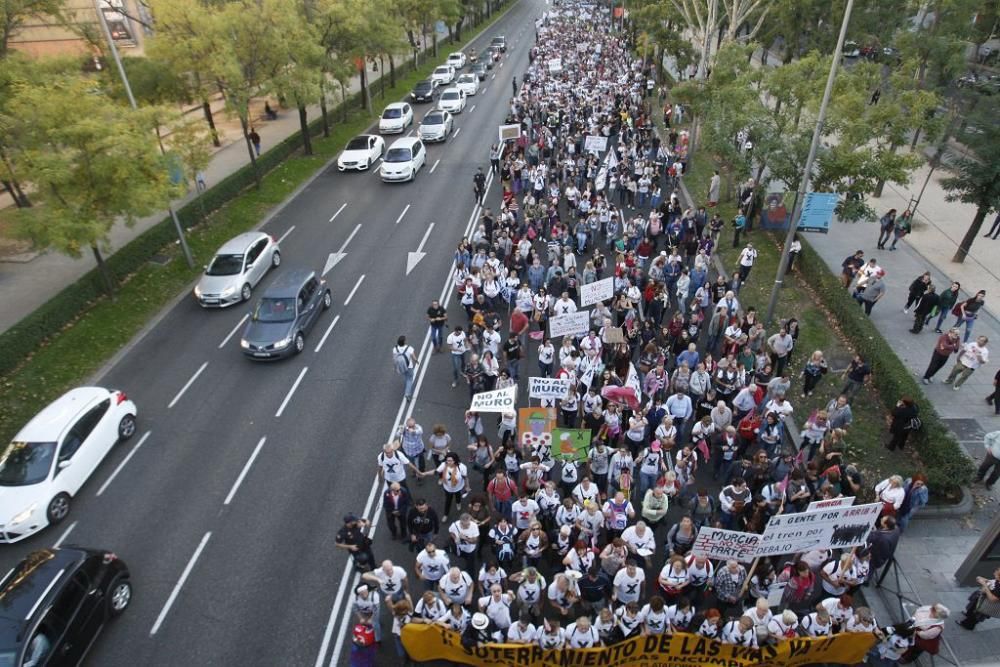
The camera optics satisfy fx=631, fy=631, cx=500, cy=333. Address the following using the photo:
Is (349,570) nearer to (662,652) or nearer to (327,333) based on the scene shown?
(662,652)

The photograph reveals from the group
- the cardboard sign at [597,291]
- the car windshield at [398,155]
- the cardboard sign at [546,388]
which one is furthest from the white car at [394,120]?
the cardboard sign at [546,388]

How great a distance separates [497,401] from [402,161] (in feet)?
73.4

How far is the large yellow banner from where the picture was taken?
9227 mm

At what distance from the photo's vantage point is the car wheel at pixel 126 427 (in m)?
15.3

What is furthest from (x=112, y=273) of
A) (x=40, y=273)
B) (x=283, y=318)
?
(x=283, y=318)

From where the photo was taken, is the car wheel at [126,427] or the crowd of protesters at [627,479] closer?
the crowd of protesters at [627,479]

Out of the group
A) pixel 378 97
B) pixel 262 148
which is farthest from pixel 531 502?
pixel 378 97

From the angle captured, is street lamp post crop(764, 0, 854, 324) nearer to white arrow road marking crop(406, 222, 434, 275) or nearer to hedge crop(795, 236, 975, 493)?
hedge crop(795, 236, 975, 493)

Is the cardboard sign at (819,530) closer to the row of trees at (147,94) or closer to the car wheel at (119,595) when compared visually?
the car wheel at (119,595)

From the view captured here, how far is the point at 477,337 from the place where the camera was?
55.4ft

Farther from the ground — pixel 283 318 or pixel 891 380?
pixel 891 380

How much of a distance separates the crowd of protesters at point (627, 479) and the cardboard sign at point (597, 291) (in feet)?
1.41

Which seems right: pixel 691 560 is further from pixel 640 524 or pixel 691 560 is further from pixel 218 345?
pixel 218 345

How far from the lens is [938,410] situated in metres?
15.6
